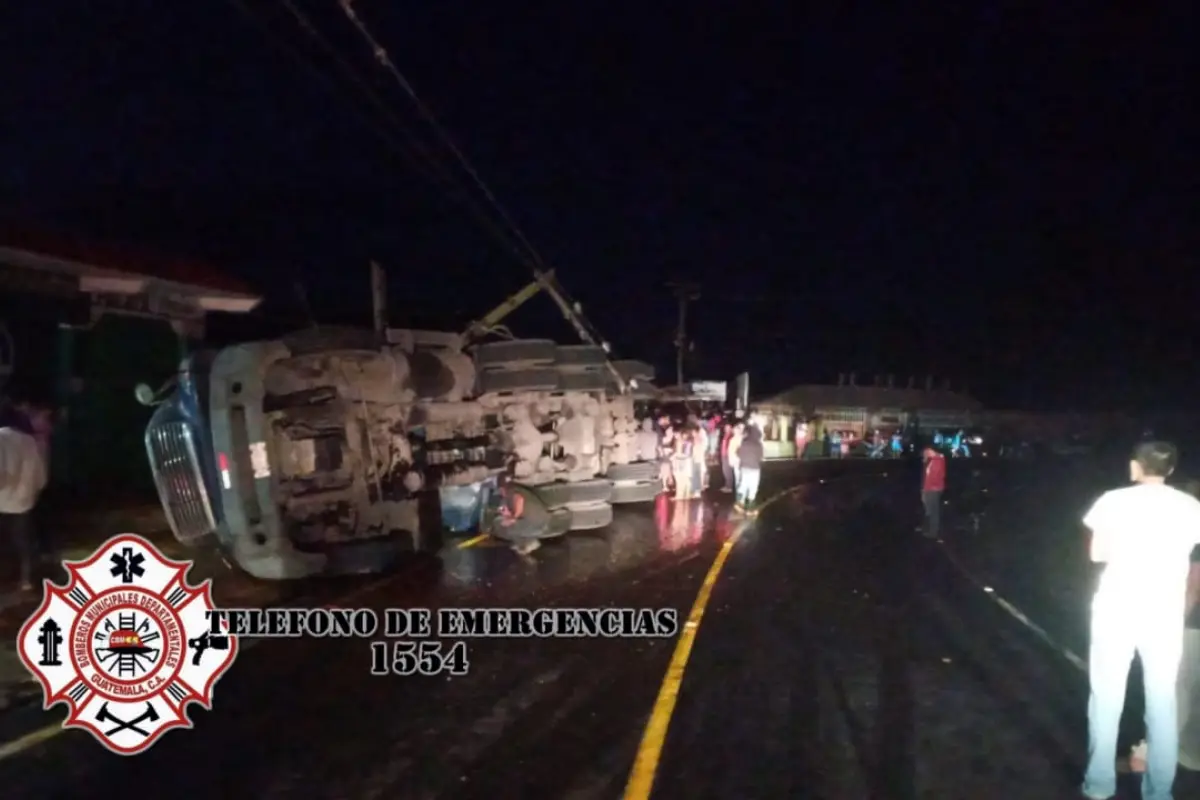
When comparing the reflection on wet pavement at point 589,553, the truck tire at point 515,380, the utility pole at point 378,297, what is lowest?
the reflection on wet pavement at point 589,553

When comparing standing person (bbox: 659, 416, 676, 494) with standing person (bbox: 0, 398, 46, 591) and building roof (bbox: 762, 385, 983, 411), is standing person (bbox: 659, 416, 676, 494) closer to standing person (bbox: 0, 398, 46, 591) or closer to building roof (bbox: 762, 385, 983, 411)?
standing person (bbox: 0, 398, 46, 591)

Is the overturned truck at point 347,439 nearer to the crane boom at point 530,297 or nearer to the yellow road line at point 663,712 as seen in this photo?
the crane boom at point 530,297

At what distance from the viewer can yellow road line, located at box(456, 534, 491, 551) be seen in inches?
571

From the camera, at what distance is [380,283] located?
1688cm

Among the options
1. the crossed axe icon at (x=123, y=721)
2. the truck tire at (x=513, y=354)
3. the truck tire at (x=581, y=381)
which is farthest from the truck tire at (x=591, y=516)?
the crossed axe icon at (x=123, y=721)

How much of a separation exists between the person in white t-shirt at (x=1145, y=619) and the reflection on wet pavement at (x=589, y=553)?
668cm

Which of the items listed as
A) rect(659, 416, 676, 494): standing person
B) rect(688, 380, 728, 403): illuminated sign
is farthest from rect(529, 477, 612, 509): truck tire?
rect(688, 380, 728, 403): illuminated sign

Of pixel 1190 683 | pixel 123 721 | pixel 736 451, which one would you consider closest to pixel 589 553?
pixel 736 451

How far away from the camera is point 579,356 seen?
16.3m

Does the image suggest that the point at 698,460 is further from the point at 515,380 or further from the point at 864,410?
the point at 864,410

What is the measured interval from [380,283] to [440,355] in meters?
3.26

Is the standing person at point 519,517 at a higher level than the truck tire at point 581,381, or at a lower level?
lower

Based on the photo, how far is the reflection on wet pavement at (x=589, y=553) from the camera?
1202 cm

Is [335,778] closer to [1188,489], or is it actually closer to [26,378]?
[1188,489]
